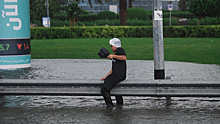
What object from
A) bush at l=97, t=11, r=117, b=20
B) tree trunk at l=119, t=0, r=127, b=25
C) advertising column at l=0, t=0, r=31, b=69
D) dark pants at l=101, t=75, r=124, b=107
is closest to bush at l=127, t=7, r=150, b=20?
bush at l=97, t=11, r=117, b=20

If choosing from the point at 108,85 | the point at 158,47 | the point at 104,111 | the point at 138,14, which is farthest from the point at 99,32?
the point at 104,111

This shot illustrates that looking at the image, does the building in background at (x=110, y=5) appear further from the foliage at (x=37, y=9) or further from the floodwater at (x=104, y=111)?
the floodwater at (x=104, y=111)

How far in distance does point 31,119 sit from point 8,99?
2647 millimetres

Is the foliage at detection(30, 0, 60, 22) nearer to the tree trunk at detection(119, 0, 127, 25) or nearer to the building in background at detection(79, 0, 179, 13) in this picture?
the building in background at detection(79, 0, 179, 13)

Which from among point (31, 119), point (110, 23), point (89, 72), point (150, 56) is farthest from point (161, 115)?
point (110, 23)

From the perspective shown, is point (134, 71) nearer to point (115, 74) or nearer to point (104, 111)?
point (115, 74)

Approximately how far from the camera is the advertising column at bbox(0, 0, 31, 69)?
17.0 metres

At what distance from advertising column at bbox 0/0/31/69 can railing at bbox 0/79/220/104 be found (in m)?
7.71

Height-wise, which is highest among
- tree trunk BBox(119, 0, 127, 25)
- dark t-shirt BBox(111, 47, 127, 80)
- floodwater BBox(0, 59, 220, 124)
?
tree trunk BBox(119, 0, 127, 25)

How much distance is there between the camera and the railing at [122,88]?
28.9 ft

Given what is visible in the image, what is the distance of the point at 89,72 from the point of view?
15.8 meters

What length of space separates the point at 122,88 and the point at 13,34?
8871mm

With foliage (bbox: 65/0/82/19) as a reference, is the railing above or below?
below

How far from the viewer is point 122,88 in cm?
920
